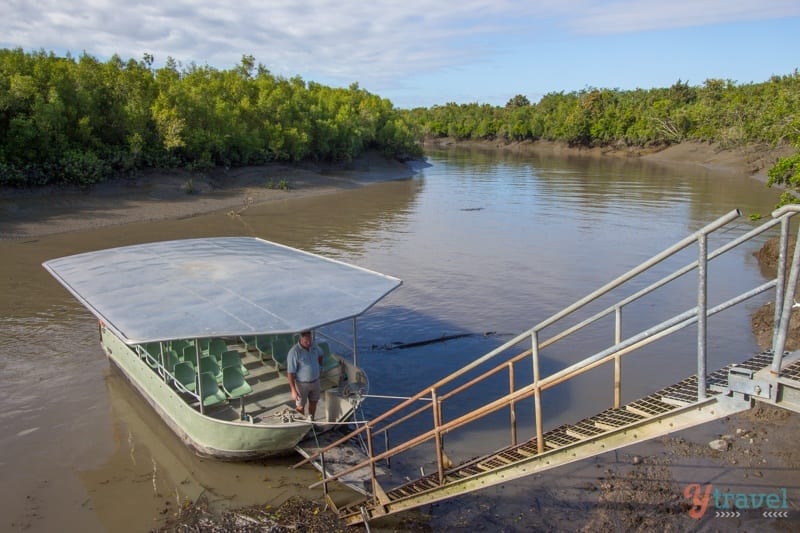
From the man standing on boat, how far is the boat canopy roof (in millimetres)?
486

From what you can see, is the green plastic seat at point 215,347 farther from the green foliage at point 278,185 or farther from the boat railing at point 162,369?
the green foliage at point 278,185

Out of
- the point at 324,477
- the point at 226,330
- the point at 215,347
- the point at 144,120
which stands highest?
the point at 144,120

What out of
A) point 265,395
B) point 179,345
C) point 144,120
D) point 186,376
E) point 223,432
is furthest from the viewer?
point 144,120

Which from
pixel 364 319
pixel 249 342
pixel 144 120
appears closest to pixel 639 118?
pixel 144 120

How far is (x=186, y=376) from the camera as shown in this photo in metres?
9.15

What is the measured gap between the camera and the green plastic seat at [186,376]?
8.97 meters

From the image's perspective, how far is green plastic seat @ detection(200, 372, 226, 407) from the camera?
852 centimetres

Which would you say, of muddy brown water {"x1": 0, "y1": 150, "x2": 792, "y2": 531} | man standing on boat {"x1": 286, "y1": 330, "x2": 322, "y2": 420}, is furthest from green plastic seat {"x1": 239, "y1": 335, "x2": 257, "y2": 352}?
man standing on boat {"x1": 286, "y1": 330, "x2": 322, "y2": 420}

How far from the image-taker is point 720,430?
29.9ft

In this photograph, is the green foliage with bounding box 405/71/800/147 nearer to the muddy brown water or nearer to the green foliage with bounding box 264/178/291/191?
the muddy brown water

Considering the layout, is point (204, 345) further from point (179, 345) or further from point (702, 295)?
point (702, 295)

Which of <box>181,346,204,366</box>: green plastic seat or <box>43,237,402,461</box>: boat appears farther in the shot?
<box>181,346,204,366</box>: green plastic seat

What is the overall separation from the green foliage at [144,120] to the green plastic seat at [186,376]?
21853 millimetres

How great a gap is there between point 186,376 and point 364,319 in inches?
254
